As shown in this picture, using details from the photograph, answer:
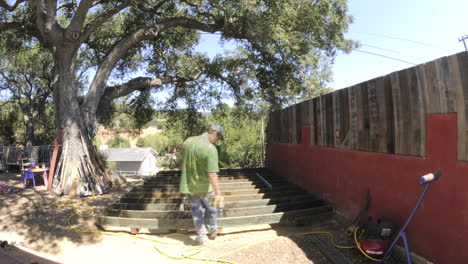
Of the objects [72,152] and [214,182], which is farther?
[72,152]

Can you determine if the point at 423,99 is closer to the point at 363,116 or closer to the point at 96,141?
the point at 363,116

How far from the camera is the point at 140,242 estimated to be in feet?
17.5

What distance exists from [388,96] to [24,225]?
7132mm

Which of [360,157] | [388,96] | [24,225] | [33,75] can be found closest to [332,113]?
[360,157]

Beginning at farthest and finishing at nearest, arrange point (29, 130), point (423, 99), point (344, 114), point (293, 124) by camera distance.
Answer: point (29, 130), point (293, 124), point (344, 114), point (423, 99)

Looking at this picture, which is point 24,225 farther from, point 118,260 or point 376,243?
point 376,243

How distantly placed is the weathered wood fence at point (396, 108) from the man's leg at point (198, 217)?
115 inches

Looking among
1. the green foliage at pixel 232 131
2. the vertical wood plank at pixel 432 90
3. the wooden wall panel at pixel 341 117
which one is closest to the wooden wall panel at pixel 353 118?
the wooden wall panel at pixel 341 117

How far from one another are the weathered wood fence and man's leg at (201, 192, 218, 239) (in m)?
2.72

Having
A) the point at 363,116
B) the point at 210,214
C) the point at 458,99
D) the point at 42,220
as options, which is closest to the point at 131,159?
the point at 42,220

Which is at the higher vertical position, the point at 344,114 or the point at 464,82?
the point at 464,82

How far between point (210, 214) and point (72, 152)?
6.74 metres

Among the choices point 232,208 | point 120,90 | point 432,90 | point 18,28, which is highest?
point 18,28

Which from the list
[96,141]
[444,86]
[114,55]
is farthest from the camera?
[96,141]
